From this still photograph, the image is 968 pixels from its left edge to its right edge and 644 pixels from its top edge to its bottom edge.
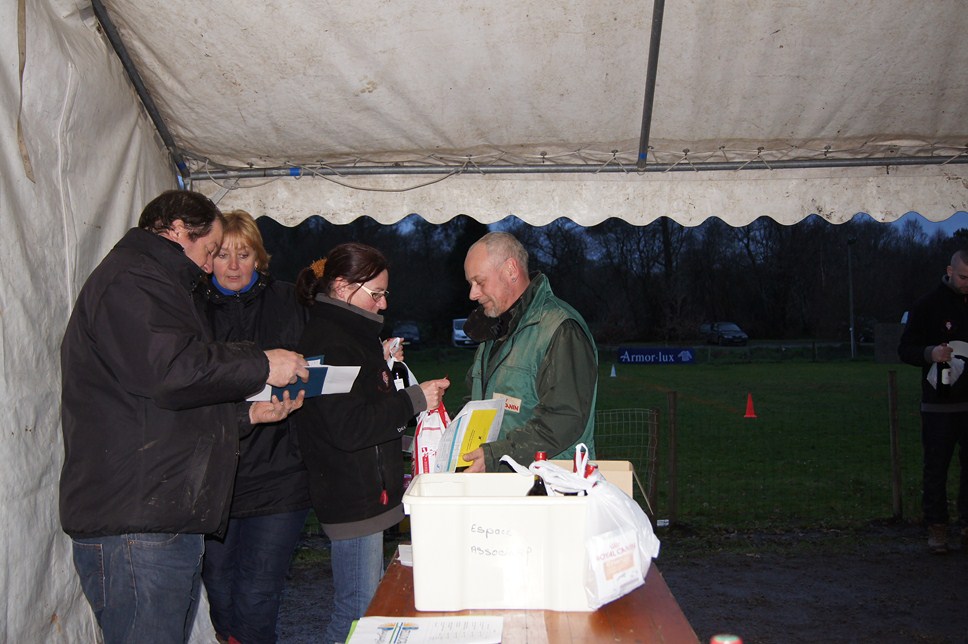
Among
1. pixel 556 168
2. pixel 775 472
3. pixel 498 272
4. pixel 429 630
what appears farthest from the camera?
pixel 775 472

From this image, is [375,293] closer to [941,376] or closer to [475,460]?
[475,460]

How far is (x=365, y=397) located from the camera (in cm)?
255

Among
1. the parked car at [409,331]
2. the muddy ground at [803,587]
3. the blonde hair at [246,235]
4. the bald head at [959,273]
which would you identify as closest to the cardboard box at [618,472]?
the blonde hair at [246,235]

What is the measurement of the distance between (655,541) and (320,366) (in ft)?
3.40

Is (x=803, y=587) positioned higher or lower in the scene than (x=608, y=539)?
lower

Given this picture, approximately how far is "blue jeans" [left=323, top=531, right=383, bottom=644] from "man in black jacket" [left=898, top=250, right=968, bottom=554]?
4.10m

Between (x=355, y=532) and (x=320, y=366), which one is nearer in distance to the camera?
(x=320, y=366)

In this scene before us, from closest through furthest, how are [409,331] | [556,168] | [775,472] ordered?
1. [556,168]
2. [775,472]
3. [409,331]

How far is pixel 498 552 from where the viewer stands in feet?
5.76

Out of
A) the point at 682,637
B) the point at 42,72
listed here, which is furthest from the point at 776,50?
the point at 42,72

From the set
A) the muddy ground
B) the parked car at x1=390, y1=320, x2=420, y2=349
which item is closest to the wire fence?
the muddy ground

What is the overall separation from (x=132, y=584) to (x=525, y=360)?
1359 millimetres

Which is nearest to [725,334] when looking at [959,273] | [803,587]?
[959,273]

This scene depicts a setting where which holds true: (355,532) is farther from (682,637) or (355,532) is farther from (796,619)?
(796,619)
